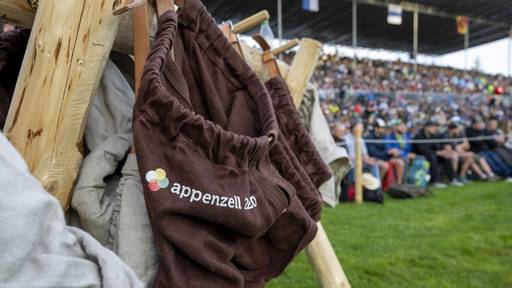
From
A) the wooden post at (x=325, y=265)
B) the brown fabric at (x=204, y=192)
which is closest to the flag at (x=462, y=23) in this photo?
the wooden post at (x=325, y=265)

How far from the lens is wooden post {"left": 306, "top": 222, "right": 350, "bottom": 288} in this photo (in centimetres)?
151

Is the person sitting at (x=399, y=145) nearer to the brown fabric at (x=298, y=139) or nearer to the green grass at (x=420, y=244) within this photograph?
the green grass at (x=420, y=244)

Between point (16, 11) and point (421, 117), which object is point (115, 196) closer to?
point (16, 11)

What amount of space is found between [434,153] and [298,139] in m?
7.66

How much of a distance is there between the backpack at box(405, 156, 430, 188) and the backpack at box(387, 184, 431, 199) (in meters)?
0.69

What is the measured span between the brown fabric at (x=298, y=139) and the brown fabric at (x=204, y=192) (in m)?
0.34

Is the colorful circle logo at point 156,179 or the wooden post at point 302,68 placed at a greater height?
the wooden post at point 302,68

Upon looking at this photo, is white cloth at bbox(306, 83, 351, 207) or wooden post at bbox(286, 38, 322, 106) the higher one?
wooden post at bbox(286, 38, 322, 106)

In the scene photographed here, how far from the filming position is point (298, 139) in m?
1.39

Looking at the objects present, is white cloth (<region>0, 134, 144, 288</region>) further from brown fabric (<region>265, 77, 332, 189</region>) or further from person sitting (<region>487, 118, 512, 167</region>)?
person sitting (<region>487, 118, 512, 167</region>)

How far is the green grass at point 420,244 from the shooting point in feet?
10.1

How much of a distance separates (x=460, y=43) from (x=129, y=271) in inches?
818

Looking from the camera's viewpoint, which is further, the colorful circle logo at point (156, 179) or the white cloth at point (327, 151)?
the white cloth at point (327, 151)

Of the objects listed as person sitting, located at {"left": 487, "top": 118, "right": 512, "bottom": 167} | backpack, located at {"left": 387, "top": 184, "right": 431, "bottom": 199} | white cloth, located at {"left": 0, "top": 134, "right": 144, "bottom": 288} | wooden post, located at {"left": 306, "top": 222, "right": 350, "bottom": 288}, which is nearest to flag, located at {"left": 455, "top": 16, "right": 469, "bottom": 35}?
person sitting, located at {"left": 487, "top": 118, "right": 512, "bottom": 167}
